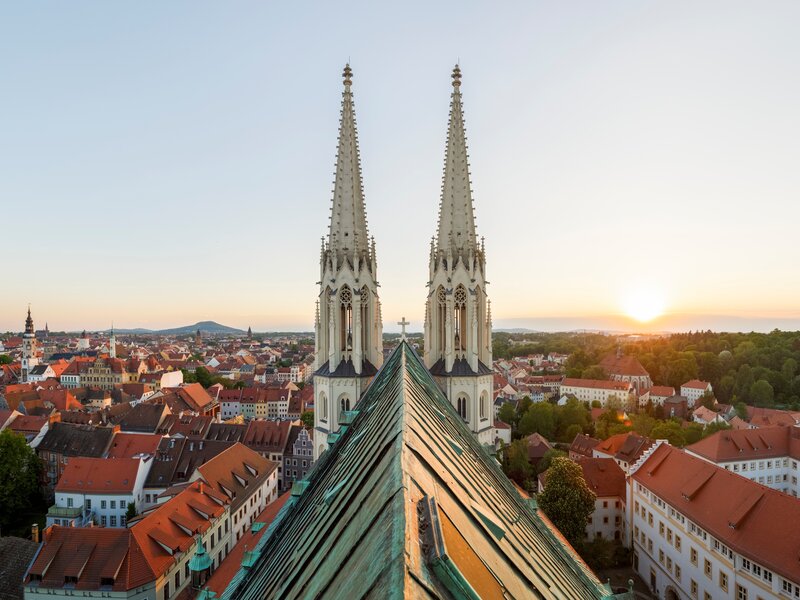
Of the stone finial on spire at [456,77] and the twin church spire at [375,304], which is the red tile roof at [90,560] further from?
the stone finial on spire at [456,77]

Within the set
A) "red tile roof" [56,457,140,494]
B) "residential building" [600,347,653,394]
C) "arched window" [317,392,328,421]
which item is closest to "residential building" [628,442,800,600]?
"arched window" [317,392,328,421]

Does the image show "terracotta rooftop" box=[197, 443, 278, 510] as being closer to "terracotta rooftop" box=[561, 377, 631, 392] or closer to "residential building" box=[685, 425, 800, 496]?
"residential building" box=[685, 425, 800, 496]

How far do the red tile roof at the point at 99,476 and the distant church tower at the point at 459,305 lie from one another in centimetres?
3477

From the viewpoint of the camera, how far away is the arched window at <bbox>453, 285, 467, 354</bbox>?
3025 cm

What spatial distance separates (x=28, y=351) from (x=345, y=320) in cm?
15151

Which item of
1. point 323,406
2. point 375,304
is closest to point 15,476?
point 323,406

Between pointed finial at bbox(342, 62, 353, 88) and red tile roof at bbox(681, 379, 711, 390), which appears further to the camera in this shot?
red tile roof at bbox(681, 379, 711, 390)

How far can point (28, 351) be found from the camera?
140 meters

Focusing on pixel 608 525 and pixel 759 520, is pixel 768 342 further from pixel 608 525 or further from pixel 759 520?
pixel 759 520

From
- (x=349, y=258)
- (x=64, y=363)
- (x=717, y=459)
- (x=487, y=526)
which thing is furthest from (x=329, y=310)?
(x=64, y=363)

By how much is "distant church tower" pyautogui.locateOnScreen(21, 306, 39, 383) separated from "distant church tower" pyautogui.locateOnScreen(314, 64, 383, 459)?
122 metres

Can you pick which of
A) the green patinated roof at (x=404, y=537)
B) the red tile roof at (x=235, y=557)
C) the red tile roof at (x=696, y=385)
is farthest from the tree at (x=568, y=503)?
the red tile roof at (x=696, y=385)

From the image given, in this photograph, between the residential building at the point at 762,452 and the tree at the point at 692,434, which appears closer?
the residential building at the point at 762,452

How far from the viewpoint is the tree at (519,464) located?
55.0 m
